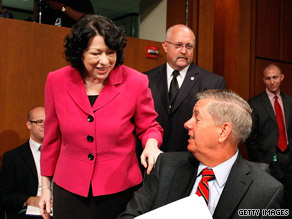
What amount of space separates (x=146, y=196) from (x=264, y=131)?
3.17 meters

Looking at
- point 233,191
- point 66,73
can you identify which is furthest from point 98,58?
point 233,191

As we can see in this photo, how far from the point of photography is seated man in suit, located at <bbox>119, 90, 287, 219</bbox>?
5.44 feet

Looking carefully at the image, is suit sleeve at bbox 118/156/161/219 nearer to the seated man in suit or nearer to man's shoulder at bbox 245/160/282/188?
the seated man in suit

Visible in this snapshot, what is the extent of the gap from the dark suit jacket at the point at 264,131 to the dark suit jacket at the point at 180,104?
6.08 ft

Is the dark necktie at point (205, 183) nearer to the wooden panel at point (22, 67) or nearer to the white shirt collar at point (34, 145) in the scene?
the white shirt collar at point (34, 145)

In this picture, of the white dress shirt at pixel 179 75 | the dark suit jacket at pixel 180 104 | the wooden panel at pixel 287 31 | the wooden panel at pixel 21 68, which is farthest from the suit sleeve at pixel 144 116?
the wooden panel at pixel 287 31

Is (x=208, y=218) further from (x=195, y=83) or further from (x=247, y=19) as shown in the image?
(x=247, y=19)

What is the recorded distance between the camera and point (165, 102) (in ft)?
9.41

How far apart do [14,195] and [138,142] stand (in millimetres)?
1100

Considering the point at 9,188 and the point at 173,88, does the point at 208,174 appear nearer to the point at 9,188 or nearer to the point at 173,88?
the point at 173,88

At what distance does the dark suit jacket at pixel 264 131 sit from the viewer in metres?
4.46

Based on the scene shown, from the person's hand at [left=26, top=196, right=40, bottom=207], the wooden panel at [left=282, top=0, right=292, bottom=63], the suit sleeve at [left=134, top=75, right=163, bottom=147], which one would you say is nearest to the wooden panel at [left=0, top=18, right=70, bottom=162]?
the person's hand at [left=26, top=196, right=40, bottom=207]

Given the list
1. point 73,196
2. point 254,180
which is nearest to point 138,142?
point 73,196

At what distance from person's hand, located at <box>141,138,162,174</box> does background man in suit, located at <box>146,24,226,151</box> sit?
1.10 m
